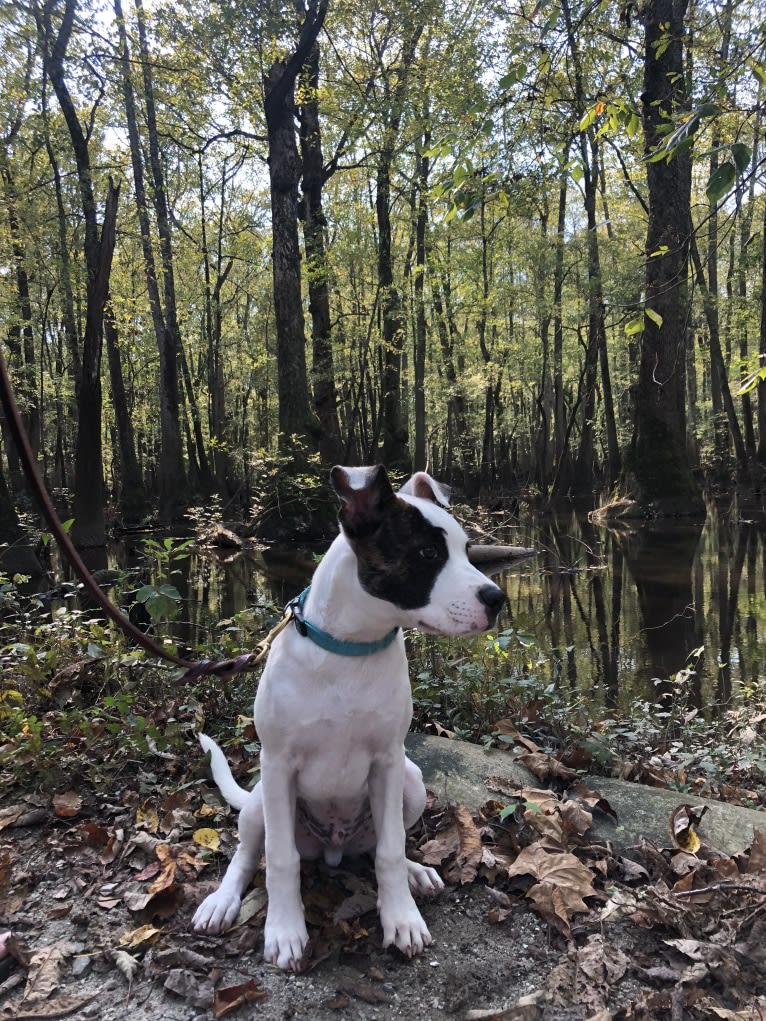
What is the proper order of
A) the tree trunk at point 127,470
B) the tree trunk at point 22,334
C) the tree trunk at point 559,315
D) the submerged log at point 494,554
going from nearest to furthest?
the submerged log at point 494,554, the tree trunk at point 22,334, the tree trunk at point 127,470, the tree trunk at point 559,315

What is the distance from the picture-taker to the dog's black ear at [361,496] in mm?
2076

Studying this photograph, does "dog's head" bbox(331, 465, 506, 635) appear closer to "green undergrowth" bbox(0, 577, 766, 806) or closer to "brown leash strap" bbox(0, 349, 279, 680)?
"brown leash strap" bbox(0, 349, 279, 680)

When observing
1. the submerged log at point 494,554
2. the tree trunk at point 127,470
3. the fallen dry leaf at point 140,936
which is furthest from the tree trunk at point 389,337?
the fallen dry leaf at point 140,936

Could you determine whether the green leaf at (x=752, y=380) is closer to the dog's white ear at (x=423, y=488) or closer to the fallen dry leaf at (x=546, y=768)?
the dog's white ear at (x=423, y=488)

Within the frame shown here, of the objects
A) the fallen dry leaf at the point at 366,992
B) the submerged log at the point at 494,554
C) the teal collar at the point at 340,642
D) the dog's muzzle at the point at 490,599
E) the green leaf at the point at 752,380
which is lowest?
the fallen dry leaf at the point at 366,992

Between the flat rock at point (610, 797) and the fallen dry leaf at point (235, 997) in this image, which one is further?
the flat rock at point (610, 797)

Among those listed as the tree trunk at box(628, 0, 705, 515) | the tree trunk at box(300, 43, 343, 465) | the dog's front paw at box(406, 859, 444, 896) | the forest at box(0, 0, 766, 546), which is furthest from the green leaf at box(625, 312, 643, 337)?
the tree trunk at box(300, 43, 343, 465)

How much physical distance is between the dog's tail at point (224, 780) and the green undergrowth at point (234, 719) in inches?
14.9

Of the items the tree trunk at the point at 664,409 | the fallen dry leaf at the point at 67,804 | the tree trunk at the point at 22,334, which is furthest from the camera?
the tree trunk at the point at 22,334

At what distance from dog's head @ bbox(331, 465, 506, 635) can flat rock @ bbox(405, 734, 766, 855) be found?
4.94 ft

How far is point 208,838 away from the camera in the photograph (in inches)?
111

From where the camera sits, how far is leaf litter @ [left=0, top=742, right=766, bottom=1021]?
1967 millimetres

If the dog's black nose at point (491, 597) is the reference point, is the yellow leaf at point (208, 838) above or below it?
below

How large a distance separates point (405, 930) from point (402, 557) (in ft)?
4.19
